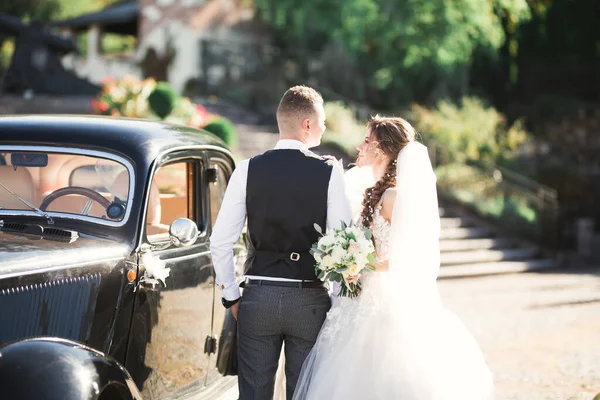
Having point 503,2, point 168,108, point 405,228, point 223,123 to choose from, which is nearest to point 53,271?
point 405,228

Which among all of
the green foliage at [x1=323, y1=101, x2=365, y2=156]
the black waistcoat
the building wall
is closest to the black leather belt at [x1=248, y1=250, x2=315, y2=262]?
the black waistcoat

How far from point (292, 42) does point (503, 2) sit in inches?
316

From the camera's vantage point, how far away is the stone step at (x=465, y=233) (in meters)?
17.5

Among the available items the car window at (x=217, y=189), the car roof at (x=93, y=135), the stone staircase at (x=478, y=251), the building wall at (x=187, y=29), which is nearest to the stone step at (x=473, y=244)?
the stone staircase at (x=478, y=251)

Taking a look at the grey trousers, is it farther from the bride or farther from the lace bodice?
the lace bodice

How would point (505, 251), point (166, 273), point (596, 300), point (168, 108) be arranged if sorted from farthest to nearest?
point (168, 108) < point (505, 251) < point (596, 300) < point (166, 273)

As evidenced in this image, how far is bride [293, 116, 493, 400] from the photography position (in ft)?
15.5

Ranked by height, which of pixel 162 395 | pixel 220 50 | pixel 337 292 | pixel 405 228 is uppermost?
pixel 220 50

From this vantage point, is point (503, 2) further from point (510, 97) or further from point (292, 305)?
point (292, 305)

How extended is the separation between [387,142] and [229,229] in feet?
3.92

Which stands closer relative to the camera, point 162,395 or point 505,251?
point 162,395

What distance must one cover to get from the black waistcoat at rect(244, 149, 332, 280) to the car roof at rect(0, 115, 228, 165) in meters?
0.80

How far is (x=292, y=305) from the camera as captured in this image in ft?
14.4

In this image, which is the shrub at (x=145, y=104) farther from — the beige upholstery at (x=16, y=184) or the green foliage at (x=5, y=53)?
the green foliage at (x=5, y=53)
